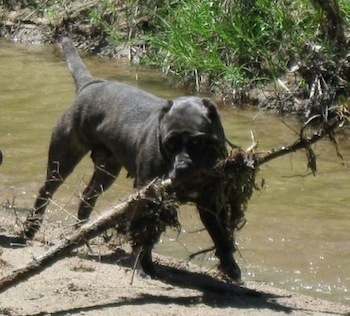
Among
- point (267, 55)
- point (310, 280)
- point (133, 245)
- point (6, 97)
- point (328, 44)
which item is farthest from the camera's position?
point (6, 97)

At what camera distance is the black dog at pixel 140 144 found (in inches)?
217

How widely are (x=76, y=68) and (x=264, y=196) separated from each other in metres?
1.94

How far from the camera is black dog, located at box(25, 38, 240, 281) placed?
5.52m

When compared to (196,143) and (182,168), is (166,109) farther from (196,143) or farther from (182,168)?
(182,168)

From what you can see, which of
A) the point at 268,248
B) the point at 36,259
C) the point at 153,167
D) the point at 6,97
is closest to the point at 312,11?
the point at 6,97

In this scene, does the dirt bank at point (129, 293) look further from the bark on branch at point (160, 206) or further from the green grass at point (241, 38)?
the green grass at point (241, 38)

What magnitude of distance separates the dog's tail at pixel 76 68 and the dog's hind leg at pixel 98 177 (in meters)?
0.66

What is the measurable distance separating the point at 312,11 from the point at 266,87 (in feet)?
3.36

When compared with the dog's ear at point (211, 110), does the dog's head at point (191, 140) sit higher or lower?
lower

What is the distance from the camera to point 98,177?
7.31 metres

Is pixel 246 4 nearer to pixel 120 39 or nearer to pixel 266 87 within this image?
pixel 266 87

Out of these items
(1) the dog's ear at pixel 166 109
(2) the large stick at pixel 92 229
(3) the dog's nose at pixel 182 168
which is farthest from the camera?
(1) the dog's ear at pixel 166 109

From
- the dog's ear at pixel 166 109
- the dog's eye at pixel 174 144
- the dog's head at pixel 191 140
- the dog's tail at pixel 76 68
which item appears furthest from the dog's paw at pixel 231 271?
the dog's tail at pixel 76 68

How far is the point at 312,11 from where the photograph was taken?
11070 mm
